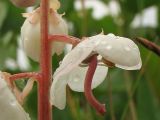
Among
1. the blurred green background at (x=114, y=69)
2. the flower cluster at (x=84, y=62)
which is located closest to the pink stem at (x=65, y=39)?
the flower cluster at (x=84, y=62)

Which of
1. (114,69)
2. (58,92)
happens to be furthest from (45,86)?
(114,69)

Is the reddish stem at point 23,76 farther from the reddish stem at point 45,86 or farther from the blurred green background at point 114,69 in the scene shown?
the blurred green background at point 114,69

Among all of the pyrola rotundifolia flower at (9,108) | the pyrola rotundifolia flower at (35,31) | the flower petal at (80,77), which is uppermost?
the pyrola rotundifolia flower at (35,31)

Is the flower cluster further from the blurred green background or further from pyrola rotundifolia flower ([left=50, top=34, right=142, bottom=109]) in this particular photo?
the blurred green background

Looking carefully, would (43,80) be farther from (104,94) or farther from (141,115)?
(104,94)

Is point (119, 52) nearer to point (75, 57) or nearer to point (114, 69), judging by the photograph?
point (75, 57)

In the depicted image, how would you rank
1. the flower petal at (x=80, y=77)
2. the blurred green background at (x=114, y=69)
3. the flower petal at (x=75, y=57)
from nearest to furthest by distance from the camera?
1. the flower petal at (x=75, y=57)
2. the flower petal at (x=80, y=77)
3. the blurred green background at (x=114, y=69)
